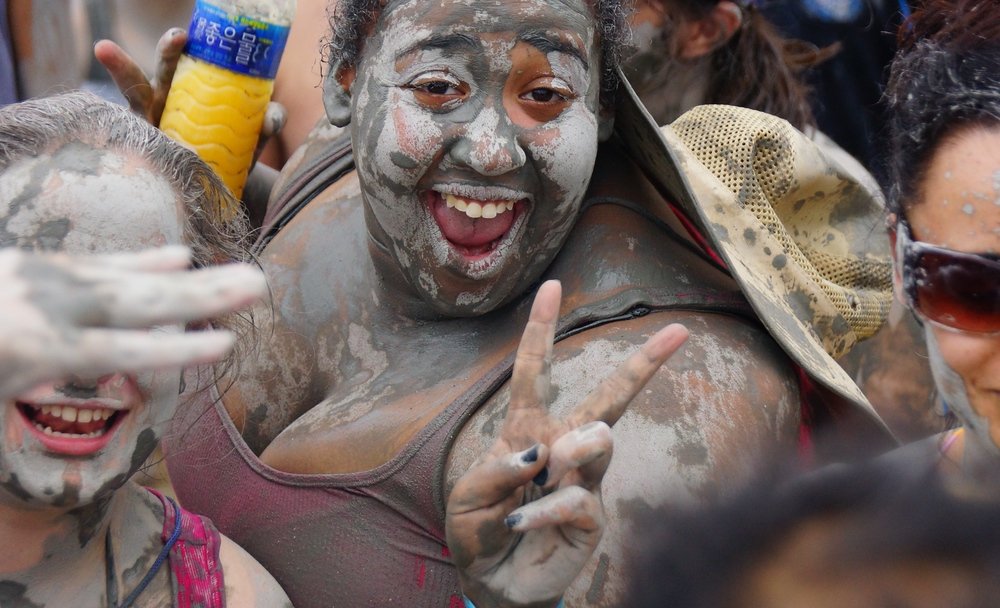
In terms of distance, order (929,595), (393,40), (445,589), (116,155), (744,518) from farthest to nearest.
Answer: (393,40) → (445,589) → (116,155) → (744,518) → (929,595)

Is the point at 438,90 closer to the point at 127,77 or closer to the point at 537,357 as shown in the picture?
the point at 537,357

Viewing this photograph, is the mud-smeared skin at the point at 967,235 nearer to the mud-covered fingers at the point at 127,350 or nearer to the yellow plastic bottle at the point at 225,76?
the mud-covered fingers at the point at 127,350

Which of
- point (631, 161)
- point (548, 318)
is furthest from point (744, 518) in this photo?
point (631, 161)

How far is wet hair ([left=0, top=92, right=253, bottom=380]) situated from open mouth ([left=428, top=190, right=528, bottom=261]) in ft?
1.26

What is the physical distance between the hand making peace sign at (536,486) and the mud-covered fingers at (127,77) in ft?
5.90

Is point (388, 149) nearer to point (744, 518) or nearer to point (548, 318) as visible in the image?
point (548, 318)

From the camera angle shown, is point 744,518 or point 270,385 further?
point 270,385

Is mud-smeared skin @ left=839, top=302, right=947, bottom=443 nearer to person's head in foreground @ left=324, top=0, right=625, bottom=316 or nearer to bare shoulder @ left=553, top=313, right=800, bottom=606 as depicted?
bare shoulder @ left=553, top=313, right=800, bottom=606

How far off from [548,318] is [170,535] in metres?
0.79

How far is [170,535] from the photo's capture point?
7.47 ft

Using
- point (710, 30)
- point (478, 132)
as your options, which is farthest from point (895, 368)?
point (478, 132)

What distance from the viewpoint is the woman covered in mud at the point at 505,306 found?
2426mm

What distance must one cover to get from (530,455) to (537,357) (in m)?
0.16

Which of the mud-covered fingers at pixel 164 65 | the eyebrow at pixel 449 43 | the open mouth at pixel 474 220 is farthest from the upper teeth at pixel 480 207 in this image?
the mud-covered fingers at pixel 164 65
